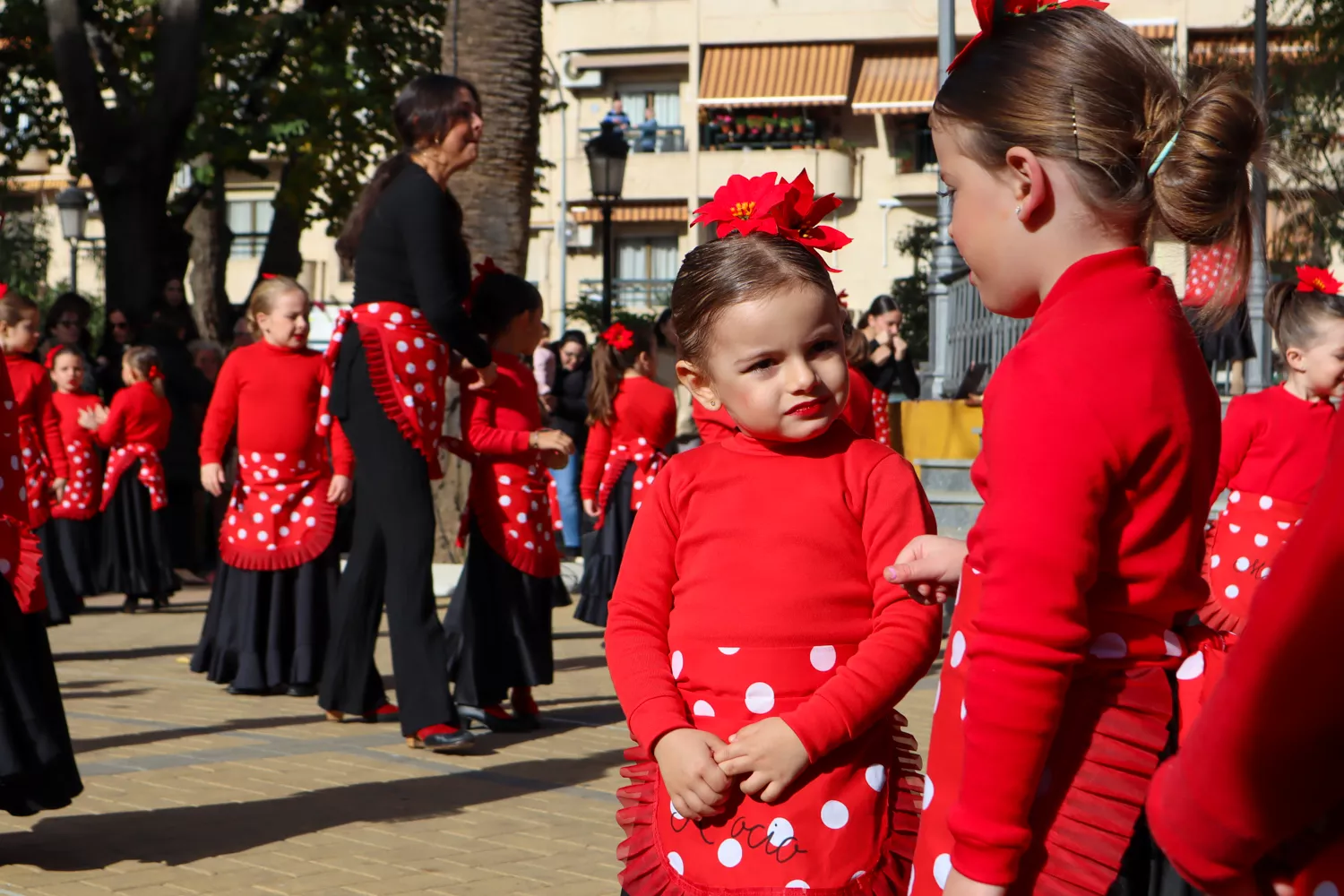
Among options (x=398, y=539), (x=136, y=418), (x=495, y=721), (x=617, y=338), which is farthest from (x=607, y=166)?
(x=398, y=539)

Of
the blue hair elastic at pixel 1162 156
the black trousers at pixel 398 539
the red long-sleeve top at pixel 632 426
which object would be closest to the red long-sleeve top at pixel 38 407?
the red long-sleeve top at pixel 632 426

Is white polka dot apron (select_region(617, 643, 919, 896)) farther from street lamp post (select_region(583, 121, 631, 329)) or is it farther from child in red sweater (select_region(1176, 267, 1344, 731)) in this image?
street lamp post (select_region(583, 121, 631, 329))

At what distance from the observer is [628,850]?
9.45 ft

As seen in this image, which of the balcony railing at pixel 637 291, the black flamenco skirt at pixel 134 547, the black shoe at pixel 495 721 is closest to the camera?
the black shoe at pixel 495 721

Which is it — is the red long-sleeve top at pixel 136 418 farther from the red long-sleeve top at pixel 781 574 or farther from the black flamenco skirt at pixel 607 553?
the red long-sleeve top at pixel 781 574

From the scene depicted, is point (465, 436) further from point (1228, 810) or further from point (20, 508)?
point (1228, 810)

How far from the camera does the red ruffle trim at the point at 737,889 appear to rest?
2.74 m

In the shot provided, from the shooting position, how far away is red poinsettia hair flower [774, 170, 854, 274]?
3.08 meters

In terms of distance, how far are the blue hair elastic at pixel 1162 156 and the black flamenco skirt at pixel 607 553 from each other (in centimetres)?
895

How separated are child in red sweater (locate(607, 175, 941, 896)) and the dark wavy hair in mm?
4011

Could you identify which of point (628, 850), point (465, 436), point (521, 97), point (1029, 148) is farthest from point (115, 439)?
point (1029, 148)

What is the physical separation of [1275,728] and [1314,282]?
20.5 feet

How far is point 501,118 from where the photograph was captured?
1299 centimetres

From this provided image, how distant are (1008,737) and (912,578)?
1.53ft
